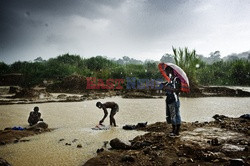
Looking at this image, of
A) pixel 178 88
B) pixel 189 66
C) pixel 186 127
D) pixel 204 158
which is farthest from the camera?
pixel 189 66

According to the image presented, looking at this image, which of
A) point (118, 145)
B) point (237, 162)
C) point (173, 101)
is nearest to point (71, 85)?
point (173, 101)

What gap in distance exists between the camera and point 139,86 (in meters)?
18.6

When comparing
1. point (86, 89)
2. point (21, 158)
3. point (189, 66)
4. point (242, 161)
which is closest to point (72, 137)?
point (21, 158)

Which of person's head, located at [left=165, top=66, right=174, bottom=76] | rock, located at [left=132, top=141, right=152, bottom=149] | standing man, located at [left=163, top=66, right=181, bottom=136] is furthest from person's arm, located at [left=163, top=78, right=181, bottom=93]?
rock, located at [left=132, top=141, right=152, bottom=149]

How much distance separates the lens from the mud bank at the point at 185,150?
3383 millimetres

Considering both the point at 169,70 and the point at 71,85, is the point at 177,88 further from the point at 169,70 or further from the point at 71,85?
the point at 71,85

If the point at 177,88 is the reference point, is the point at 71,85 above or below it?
above

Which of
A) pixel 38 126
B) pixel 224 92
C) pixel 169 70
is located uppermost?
pixel 169 70

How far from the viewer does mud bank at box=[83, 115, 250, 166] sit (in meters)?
3.38

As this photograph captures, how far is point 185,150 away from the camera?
149 inches

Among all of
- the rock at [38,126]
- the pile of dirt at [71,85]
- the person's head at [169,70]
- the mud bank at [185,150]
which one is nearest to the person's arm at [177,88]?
the person's head at [169,70]

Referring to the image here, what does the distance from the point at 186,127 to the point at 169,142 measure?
1624 millimetres

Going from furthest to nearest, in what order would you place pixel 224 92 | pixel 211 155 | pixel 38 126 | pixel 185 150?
pixel 224 92 → pixel 38 126 → pixel 185 150 → pixel 211 155

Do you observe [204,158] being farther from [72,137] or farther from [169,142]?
[72,137]
